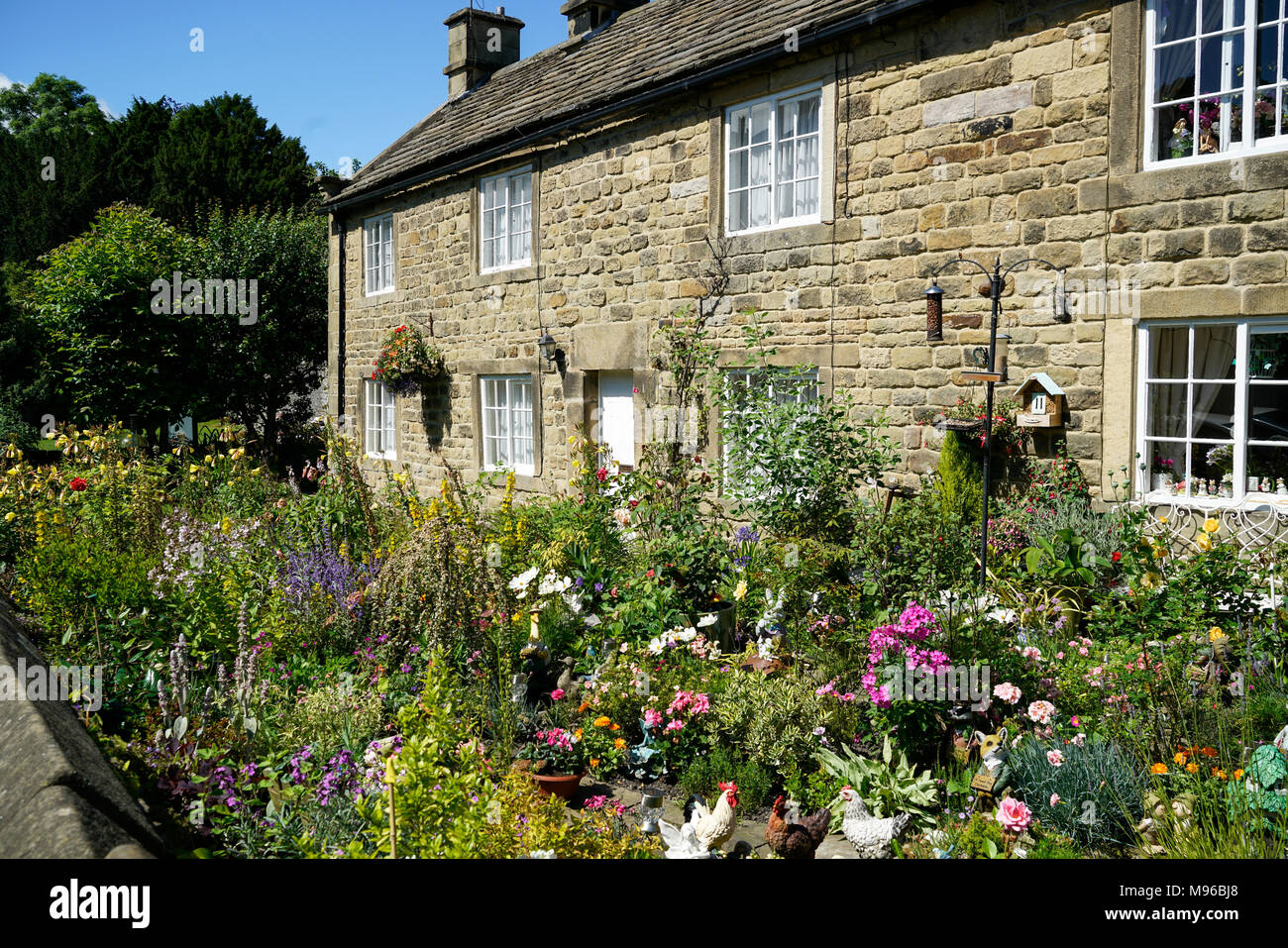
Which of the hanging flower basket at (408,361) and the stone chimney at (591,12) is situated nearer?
the stone chimney at (591,12)

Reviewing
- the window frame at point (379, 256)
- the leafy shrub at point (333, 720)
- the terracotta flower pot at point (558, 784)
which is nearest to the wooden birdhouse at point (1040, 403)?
the terracotta flower pot at point (558, 784)

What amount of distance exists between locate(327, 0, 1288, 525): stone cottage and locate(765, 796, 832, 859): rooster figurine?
4402 millimetres

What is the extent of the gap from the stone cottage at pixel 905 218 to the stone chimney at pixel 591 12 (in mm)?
258

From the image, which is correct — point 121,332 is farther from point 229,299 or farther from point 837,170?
point 837,170

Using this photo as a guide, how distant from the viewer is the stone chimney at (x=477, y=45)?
1714cm

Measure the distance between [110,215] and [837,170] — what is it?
584 inches

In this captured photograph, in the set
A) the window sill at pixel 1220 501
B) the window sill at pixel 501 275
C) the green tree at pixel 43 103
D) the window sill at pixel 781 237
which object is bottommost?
the window sill at pixel 1220 501

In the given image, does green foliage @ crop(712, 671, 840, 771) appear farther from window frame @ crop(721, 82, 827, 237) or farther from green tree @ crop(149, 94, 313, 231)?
green tree @ crop(149, 94, 313, 231)

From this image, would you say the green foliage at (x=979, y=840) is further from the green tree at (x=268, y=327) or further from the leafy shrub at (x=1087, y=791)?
the green tree at (x=268, y=327)

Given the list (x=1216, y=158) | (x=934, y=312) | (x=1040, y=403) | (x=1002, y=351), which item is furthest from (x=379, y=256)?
(x=1216, y=158)

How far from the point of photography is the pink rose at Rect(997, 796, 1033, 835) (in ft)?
13.3

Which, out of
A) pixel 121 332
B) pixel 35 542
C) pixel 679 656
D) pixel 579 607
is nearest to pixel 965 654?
pixel 679 656

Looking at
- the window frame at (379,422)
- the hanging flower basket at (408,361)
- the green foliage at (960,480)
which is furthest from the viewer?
the window frame at (379,422)

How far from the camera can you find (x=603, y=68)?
41.6ft
